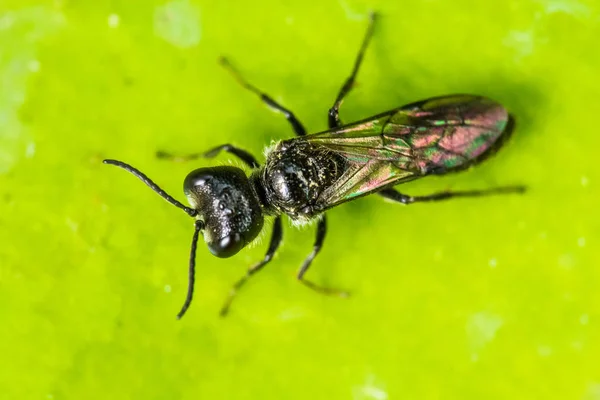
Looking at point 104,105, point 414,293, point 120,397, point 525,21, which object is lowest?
point 120,397

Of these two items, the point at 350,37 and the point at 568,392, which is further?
the point at 350,37

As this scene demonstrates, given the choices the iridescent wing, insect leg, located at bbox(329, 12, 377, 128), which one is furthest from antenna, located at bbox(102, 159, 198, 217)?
insect leg, located at bbox(329, 12, 377, 128)

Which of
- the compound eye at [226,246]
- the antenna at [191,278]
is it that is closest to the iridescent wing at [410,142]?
the compound eye at [226,246]

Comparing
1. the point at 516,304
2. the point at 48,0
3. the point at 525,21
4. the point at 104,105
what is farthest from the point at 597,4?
the point at 48,0

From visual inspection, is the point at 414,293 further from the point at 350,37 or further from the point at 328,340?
the point at 350,37

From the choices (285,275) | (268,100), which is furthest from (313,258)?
(268,100)

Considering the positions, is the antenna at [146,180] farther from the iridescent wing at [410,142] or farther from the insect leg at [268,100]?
the iridescent wing at [410,142]
